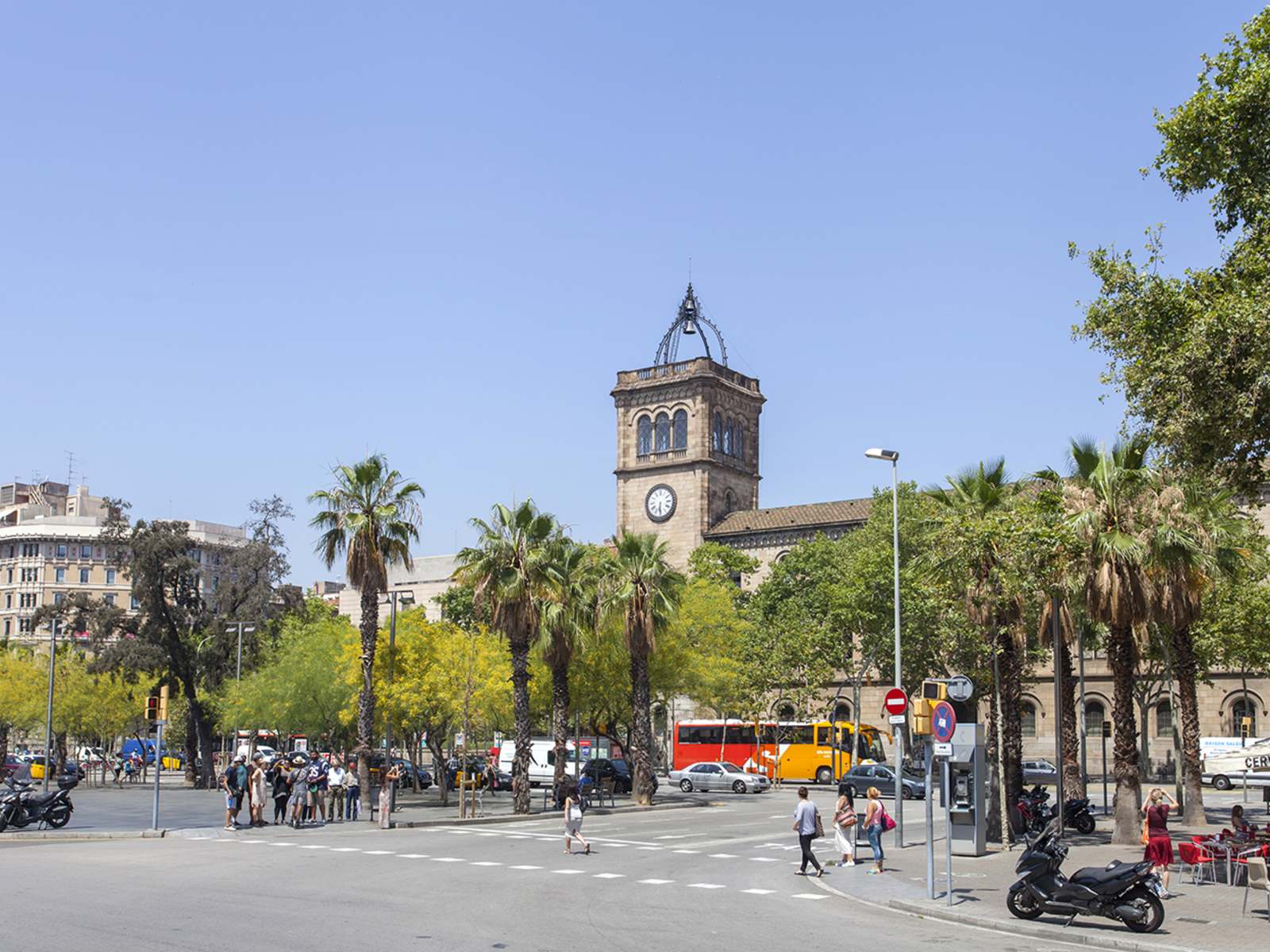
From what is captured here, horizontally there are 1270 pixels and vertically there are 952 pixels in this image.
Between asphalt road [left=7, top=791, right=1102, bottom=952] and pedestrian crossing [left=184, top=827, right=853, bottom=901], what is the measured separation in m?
0.06

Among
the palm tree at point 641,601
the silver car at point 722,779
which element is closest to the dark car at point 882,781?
the silver car at point 722,779

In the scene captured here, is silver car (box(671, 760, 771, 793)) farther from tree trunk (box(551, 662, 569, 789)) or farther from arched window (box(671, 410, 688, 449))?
arched window (box(671, 410, 688, 449))

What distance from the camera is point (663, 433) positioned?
9362 cm

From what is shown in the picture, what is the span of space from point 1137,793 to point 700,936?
53.5 feet

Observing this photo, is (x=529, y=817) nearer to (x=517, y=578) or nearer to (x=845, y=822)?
(x=517, y=578)

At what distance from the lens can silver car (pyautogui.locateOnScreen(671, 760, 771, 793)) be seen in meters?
56.2

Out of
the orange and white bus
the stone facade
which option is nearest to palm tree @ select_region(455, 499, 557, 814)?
the orange and white bus

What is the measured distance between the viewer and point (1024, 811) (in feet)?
96.5

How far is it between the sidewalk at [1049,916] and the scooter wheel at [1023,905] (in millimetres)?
143

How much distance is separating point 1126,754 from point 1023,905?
11948 mm

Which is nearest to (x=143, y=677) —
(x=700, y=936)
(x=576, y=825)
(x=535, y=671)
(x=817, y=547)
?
(x=535, y=671)

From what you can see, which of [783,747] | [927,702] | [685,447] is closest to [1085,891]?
[927,702]

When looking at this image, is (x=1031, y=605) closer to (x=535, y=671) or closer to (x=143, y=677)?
(x=535, y=671)

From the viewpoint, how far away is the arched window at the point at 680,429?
3642 inches
